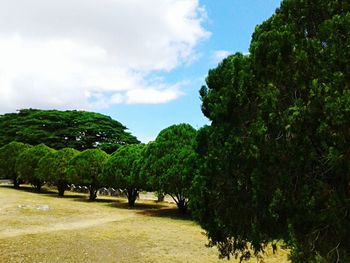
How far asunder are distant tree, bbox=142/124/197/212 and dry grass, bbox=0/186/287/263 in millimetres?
2307

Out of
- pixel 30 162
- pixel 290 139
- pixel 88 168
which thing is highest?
pixel 30 162

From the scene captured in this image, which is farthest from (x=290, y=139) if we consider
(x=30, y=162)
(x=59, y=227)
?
(x=30, y=162)

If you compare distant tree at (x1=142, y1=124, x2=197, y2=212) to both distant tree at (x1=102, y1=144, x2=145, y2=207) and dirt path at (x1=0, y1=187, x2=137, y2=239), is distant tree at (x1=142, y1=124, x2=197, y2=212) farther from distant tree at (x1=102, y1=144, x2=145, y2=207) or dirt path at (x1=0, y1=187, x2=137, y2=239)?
dirt path at (x1=0, y1=187, x2=137, y2=239)

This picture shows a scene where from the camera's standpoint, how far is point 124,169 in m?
34.8

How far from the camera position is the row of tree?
28500 millimetres

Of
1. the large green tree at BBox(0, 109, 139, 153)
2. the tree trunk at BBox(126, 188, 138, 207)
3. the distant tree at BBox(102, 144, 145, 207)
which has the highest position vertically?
the large green tree at BBox(0, 109, 139, 153)

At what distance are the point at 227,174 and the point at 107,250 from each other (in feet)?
27.0

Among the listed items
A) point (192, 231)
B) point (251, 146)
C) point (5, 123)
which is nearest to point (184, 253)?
point (192, 231)

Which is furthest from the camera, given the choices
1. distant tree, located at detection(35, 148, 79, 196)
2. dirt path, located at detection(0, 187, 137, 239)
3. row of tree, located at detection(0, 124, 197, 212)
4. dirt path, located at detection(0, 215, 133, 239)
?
distant tree, located at detection(35, 148, 79, 196)

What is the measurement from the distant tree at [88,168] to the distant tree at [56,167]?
5.47 ft

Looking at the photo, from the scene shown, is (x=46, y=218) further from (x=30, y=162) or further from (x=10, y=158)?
(x=10, y=158)

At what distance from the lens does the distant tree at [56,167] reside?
134 feet

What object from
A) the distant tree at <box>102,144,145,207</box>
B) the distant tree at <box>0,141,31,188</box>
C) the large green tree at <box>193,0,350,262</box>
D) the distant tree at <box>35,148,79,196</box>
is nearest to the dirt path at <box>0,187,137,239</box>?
the distant tree at <box>102,144,145,207</box>

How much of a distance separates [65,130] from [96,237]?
155 feet
